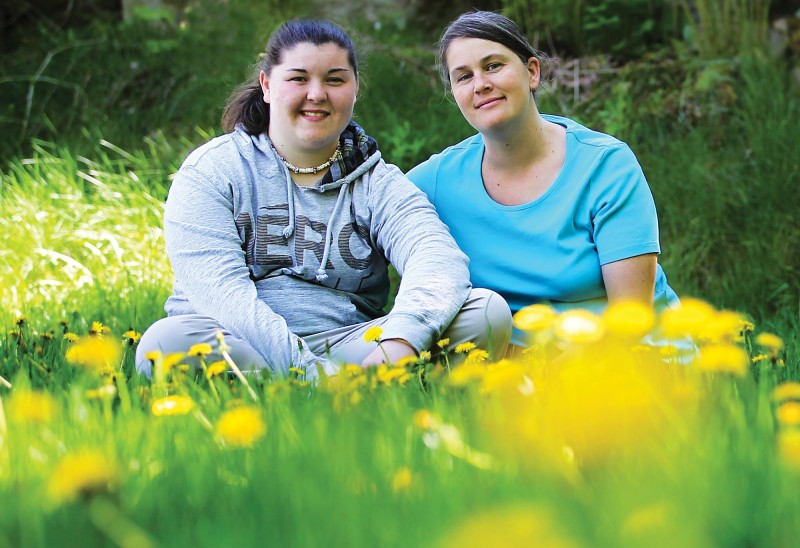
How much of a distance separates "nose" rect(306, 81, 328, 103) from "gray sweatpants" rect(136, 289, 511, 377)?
0.65 metres

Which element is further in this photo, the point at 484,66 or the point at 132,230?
the point at 132,230

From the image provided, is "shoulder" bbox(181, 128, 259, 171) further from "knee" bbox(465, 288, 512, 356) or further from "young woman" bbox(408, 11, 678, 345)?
"knee" bbox(465, 288, 512, 356)

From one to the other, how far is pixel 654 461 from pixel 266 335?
4.65 ft

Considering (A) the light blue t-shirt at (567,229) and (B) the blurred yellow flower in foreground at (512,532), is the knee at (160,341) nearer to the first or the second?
(A) the light blue t-shirt at (567,229)

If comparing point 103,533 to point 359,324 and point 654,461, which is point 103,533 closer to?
point 654,461

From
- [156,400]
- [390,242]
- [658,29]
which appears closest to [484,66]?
[390,242]

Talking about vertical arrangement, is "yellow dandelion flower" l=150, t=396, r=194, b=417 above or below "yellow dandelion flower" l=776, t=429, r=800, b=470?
below

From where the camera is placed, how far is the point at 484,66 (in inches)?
110

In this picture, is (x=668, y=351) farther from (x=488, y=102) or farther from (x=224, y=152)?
(x=224, y=152)

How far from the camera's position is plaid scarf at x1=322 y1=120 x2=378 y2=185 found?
9.30 ft

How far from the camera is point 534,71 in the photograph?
2918mm

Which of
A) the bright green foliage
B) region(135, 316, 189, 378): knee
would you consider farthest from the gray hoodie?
the bright green foliage

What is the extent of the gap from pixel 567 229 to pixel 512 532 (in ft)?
6.57

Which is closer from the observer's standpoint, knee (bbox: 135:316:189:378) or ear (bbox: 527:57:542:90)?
knee (bbox: 135:316:189:378)
